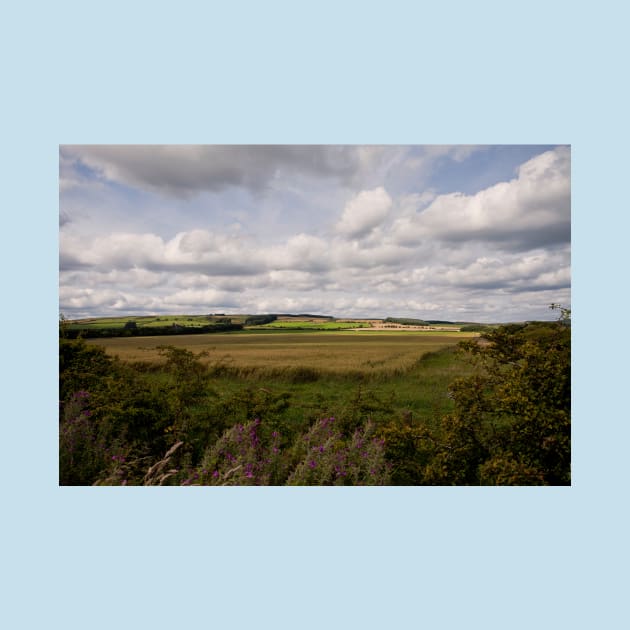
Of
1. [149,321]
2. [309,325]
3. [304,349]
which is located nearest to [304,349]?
[304,349]

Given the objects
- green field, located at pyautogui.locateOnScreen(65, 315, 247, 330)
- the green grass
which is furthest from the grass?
green field, located at pyautogui.locateOnScreen(65, 315, 247, 330)

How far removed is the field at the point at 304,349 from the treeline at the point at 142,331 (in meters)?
0.07

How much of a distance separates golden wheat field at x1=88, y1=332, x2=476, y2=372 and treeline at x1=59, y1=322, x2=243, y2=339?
0.07 m

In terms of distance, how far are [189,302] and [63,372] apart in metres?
1.93

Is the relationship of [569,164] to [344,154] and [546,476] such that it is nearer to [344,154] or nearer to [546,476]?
[344,154]

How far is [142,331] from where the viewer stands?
5012mm

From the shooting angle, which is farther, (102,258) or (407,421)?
(102,258)

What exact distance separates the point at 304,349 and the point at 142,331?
8.09 feet

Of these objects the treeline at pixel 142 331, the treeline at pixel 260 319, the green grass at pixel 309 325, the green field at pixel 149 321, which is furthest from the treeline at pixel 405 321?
the green field at pixel 149 321

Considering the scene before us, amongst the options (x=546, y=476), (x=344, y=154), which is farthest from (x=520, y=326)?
(x=344, y=154)

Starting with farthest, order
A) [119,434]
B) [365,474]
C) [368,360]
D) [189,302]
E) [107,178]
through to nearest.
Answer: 1. [368,360]
2. [189,302]
3. [107,178]
4. [119,434]
5. [365,474]

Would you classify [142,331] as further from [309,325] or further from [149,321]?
[309,325]

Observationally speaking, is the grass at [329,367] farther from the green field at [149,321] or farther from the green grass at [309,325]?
the green field at [149,321]

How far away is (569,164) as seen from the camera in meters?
4.46
